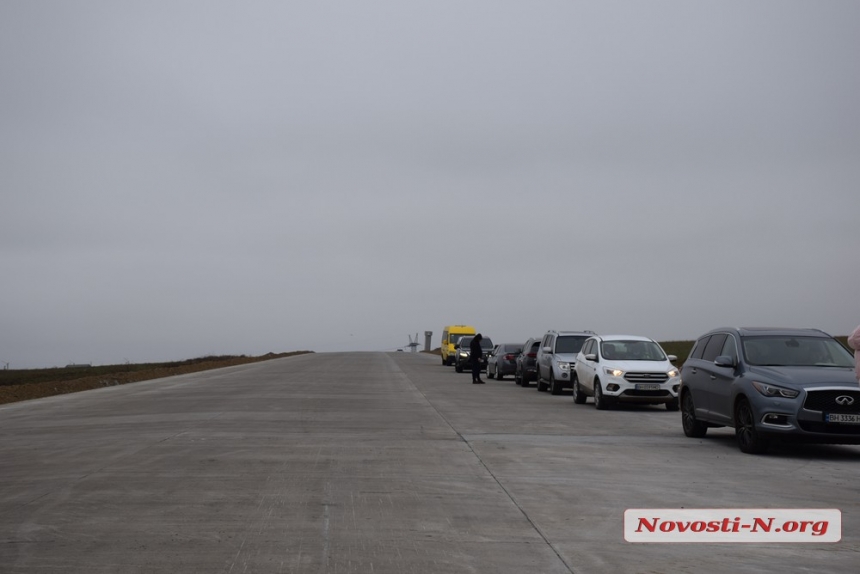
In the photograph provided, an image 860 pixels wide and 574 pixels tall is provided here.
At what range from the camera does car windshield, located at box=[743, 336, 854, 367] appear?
1399cm

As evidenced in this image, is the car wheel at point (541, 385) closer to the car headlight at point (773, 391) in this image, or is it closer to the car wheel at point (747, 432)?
the car wheel at point (747, 432)

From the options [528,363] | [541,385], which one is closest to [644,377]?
[541,385]

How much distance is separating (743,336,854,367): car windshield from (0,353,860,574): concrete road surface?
1.28 metres

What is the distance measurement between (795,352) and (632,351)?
890 cm

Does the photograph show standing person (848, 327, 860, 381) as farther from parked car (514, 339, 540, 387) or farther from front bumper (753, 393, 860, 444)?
parked car (514, 339, 540, 387)

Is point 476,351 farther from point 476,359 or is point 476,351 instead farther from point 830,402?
point 830,402

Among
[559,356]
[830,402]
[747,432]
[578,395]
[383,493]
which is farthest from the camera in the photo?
[559,356]

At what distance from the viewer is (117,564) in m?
6.68

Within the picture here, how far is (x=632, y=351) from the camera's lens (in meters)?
23.0

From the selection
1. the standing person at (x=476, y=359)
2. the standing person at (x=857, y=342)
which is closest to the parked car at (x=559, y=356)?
the standing person at (x=476, y=359)

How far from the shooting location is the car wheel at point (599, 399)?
21766 mm

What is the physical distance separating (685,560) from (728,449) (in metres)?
7.42

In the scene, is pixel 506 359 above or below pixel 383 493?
above

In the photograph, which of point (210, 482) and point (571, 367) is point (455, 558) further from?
point (571, 367)
